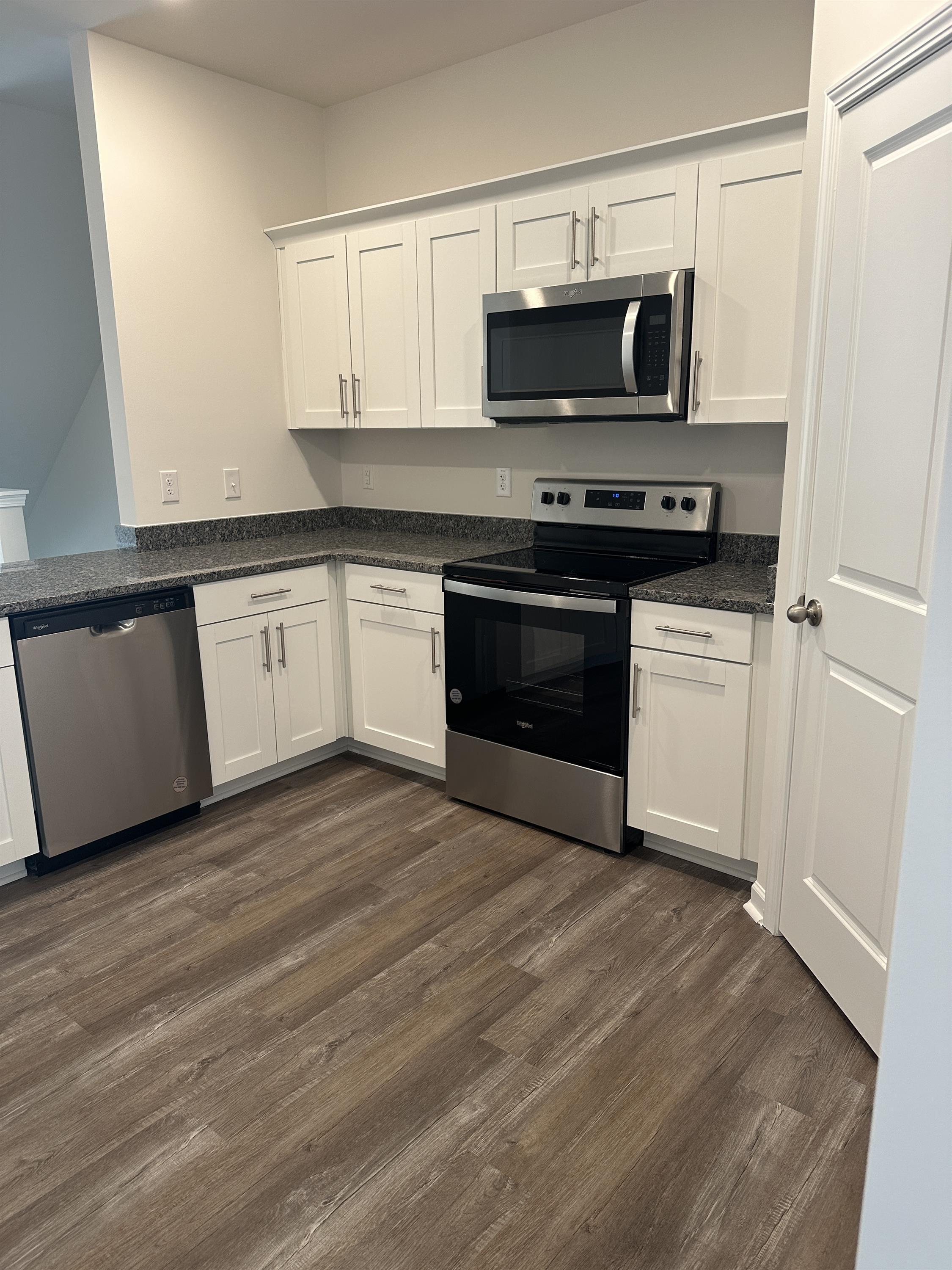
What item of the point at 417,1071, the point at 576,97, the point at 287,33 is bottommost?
the point at 417,1071

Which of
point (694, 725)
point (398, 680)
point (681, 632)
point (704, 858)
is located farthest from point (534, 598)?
point (704, 858)

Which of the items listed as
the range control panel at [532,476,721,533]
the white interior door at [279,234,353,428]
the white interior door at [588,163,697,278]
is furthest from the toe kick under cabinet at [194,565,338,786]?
the white interior door at [588,163,697,278]

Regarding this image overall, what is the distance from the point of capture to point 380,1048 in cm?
197

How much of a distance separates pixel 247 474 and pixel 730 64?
2341 mm

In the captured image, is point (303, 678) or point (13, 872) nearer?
point (13, 872)

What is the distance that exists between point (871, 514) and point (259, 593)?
213 centimetres

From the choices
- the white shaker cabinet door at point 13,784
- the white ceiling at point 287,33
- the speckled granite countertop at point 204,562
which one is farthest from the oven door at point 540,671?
the white ceiling at point 287,33

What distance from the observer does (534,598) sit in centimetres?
280

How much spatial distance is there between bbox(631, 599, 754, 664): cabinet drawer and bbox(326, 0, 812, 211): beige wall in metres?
1.59

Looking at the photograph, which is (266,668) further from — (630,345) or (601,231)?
(601,231)

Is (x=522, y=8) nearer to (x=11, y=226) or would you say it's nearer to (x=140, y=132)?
(x=140, y=132)

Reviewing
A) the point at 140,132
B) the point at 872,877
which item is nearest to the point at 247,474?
the point at 140,132

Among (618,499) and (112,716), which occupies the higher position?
(618,499)

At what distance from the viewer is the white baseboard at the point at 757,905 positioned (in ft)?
7.88
